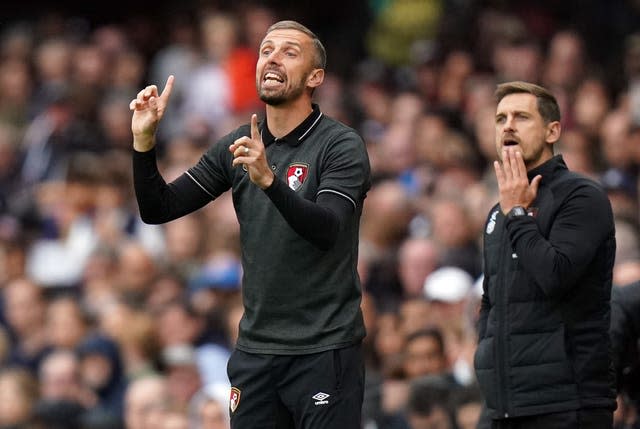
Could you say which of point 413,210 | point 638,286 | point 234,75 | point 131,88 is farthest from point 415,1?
point 638,286

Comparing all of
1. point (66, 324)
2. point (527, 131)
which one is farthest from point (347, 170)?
point (66, 324)

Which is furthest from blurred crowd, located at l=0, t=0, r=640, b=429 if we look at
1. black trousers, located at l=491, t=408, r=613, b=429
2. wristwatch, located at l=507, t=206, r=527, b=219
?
wristwatch, located at l=507, t=206, r=527, b=219

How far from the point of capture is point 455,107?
11.4 meters

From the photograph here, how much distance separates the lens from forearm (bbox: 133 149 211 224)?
5.17m

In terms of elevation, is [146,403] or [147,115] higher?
[147,115]

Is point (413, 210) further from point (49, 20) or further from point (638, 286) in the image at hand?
point (49, 20)

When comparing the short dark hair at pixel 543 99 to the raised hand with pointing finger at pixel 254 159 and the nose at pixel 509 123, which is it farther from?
the raised hand with pointing finger at pixel 254 159

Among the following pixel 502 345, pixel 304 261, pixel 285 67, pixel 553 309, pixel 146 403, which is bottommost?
pixel 146 403

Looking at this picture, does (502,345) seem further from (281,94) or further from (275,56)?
(275,56)

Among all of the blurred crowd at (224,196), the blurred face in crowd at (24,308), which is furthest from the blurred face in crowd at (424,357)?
the blurred face in crowd at (24,308)

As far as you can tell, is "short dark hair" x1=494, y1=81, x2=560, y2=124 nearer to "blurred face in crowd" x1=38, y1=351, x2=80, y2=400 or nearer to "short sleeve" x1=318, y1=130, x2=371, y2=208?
"short sleeve" x1=318, y1=130, x2=371, y2=208

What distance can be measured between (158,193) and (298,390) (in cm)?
86

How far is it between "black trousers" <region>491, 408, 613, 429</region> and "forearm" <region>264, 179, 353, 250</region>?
3.39 ft

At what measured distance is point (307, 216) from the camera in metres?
4.70
